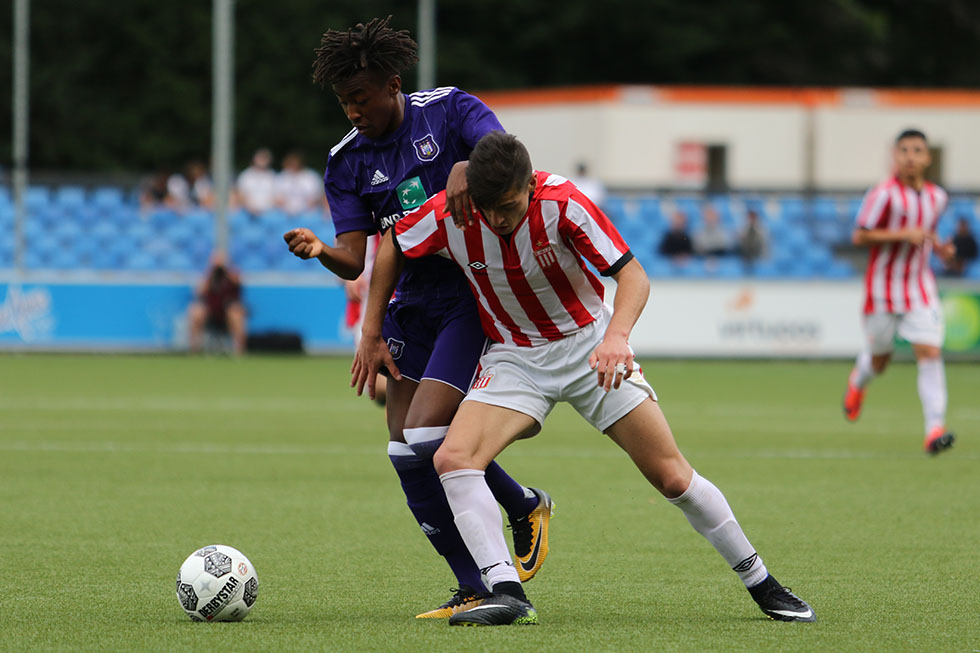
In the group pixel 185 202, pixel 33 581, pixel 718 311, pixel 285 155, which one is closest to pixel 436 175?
pixel 33 581

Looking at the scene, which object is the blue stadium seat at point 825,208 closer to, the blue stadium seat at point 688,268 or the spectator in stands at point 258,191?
the blue stadium seat at point 688,268

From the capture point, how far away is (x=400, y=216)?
582 centimetres

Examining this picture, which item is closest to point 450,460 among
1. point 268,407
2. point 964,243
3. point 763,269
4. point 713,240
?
point 268,407

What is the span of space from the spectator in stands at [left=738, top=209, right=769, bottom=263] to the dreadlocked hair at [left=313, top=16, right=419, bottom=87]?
17308 mm

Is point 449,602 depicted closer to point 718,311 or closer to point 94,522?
point 94,522

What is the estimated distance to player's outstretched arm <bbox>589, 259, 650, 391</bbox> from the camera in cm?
497

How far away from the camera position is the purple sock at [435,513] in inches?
223

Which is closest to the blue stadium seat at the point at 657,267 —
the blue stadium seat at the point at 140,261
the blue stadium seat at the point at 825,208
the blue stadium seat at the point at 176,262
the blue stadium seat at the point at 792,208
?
the blue stadium seat at the point at 792,208

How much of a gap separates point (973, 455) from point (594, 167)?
640 inches

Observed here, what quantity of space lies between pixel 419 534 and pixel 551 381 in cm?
228

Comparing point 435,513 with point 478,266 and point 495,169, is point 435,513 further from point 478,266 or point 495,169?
point 495,169

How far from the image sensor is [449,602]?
18.3 feet

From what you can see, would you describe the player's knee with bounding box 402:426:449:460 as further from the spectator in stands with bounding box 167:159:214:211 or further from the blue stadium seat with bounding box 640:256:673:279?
the spectator in stands with bounding box 167:159:214:211

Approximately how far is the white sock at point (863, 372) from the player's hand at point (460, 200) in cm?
666
